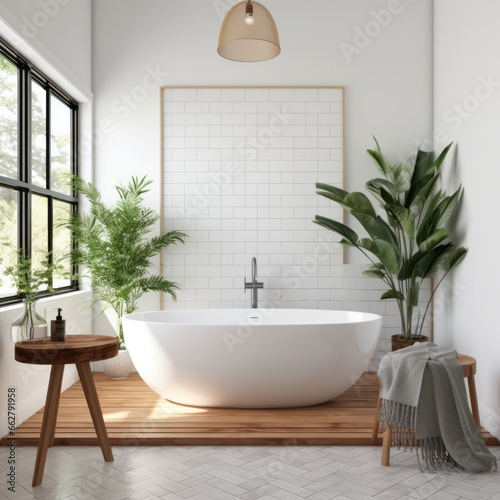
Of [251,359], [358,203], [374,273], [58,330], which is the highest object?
[358,203]

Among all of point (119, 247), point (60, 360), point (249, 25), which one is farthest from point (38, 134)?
point (60, 360)

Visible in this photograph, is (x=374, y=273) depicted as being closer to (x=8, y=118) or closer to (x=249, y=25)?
(x=249, y=25)

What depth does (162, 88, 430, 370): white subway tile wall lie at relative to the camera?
4824 mm

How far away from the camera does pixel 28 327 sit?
2.82 meters

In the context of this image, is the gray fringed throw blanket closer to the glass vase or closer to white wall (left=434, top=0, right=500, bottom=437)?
white wall (left=434, top=0, right=500, bottom=437)

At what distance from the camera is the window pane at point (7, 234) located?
3.32m

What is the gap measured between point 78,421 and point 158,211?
2048 mm

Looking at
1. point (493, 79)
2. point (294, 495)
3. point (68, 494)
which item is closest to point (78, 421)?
point (68, 494)

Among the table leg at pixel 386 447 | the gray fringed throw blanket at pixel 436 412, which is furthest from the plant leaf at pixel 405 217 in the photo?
the table leg at pixel 386 447

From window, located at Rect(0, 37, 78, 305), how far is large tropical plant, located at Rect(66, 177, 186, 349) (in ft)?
0.56

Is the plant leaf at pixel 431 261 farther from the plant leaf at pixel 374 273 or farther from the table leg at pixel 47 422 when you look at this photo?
the table leg at pixel 47 422

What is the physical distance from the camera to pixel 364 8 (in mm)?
4832

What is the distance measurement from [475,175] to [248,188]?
1.94 meters

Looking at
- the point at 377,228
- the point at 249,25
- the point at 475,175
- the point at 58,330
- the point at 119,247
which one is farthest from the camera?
the point at 119,247
